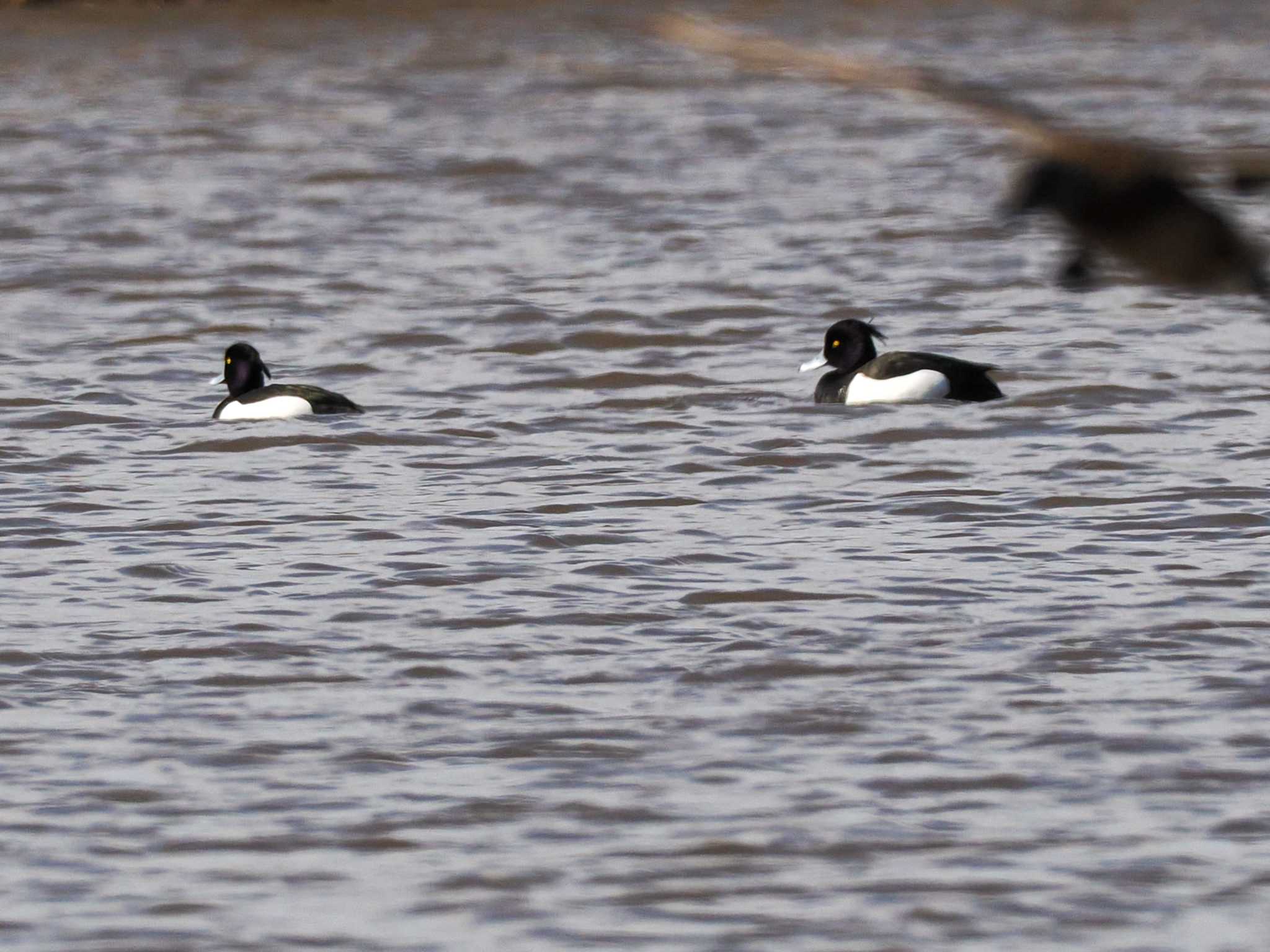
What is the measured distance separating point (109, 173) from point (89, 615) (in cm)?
1374

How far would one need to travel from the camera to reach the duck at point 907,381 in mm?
14500

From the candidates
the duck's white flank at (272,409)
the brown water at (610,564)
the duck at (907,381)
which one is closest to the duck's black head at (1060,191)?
the brown water at (610,564)

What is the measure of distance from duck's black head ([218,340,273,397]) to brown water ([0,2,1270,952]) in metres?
0.25

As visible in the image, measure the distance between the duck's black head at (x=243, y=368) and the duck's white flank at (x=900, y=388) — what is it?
3065 millimetres

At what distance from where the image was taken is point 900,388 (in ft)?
48.1

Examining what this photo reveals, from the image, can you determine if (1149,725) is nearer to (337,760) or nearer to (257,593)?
(337,760)

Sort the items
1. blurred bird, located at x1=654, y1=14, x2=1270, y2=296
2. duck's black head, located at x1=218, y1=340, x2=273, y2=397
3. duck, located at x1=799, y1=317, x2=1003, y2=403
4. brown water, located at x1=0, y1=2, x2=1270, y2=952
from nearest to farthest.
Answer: blurred bird, located at x1=654, y1=14, x2=1270, y2=296
brown water, located at x1=0, y1=2, x2=1270, y2=952
duck, located at x1=799, y1=317, x2=1003, y2=403
duck's black head, located at x1=218, y1=340, x2=273, y2=397

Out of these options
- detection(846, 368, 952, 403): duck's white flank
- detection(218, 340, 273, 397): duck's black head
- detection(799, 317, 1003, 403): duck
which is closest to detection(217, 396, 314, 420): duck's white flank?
detection(218, 340, 273, 397): duck's black head

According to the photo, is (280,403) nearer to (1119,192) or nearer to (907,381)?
Answer: (907,381)

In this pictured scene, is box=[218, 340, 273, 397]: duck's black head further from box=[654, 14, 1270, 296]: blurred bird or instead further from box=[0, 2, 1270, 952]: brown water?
box=[654, 14, 1270, 296]: blurred bird

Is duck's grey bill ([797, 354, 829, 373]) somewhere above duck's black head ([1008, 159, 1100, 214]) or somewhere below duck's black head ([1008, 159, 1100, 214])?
below

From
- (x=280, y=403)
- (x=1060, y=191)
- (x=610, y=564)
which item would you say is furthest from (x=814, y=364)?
(x=1060, y=191)

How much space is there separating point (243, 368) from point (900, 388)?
3.40 metres

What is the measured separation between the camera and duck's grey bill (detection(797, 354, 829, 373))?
1529cm
